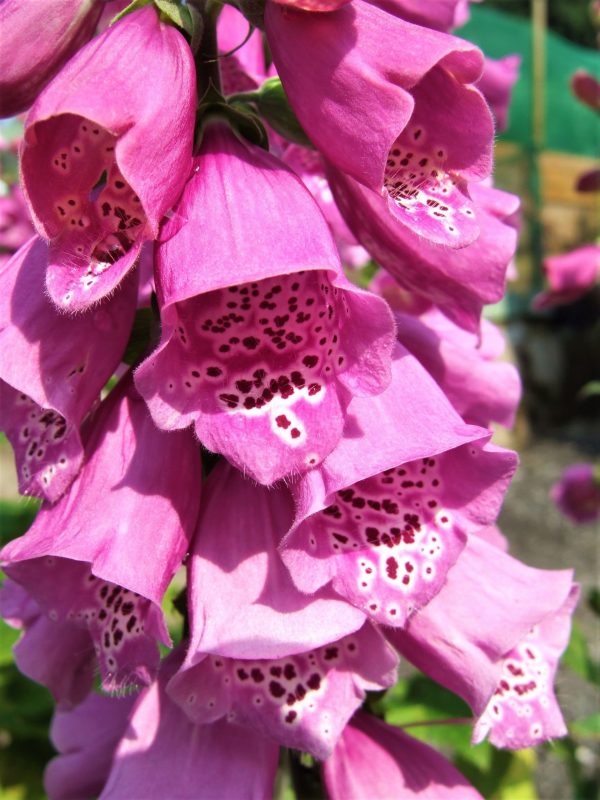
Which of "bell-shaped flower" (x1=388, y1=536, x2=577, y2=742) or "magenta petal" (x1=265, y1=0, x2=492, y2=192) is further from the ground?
"magenta petal" (x1=265, y1=0, x2=492, y2=192)

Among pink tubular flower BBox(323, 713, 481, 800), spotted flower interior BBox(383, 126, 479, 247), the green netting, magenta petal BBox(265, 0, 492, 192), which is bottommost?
the green netting

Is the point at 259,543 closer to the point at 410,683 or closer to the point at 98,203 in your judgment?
the point at 98,203

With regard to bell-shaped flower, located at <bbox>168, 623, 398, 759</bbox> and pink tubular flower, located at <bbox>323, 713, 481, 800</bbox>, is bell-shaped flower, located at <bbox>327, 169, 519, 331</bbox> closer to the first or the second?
bell-shaped flower, located at <bbox>168, 623, 398, 759</bbox>

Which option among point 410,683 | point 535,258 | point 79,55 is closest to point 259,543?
point 79,55

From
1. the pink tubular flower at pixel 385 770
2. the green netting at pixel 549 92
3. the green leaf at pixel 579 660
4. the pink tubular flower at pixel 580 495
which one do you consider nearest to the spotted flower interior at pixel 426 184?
the pink tubular flower at pixel 385 770

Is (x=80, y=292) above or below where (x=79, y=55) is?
below

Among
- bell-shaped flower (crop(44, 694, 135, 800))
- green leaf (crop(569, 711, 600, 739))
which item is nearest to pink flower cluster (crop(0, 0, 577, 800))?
bell-shaped flower (crop(44, 694, 135, 800))
